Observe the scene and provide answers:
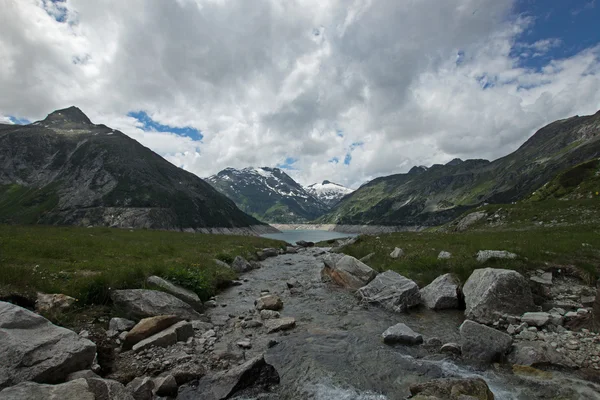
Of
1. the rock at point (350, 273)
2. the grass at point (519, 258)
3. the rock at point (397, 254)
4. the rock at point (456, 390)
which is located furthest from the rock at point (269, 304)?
the rock at point (397, 254)

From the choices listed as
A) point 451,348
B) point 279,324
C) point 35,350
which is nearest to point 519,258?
point 451,348

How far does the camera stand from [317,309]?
686 inches

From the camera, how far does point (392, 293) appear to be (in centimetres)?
1706

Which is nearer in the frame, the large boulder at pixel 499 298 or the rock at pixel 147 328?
the rock at pixel 147 328

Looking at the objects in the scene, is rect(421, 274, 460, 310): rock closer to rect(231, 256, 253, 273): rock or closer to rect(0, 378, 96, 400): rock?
rect(0, 378, 96, 400): rock

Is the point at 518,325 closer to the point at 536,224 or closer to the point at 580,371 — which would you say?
the point at 580,371

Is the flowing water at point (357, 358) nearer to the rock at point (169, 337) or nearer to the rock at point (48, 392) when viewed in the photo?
the rock at point (169, 337)

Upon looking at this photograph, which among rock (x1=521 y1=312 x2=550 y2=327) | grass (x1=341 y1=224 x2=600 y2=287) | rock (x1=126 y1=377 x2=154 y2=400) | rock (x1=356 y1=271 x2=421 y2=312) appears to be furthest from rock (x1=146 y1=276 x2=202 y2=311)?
rock (x1=521 y1=312 x2=550 y2=327)

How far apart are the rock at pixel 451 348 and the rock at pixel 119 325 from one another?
12319mm

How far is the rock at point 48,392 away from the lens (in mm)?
5506

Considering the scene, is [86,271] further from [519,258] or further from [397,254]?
[519,258]

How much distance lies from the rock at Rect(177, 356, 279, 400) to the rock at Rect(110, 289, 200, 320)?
17.7 feet

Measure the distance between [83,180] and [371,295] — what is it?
212434mm

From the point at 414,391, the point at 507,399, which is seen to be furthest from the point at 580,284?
the point at 414,391
